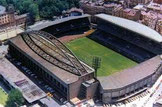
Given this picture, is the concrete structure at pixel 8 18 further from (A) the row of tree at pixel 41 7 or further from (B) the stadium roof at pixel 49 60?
(B) the stadium roof at pixel 49 60

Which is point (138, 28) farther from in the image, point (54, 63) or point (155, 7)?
point (54, 63)

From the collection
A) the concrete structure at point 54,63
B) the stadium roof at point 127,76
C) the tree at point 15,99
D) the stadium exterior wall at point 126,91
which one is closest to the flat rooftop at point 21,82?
the tree at point 15,99

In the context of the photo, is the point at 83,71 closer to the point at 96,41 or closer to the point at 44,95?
the point at 44,95

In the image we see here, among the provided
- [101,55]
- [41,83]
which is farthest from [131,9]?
[41,83]

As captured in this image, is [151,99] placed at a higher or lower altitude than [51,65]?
lower

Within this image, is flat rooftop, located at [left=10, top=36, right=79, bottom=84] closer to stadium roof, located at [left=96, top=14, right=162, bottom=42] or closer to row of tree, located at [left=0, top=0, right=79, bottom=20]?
stadium roof, located at [left=96, top=14, right=162, bottom=42]

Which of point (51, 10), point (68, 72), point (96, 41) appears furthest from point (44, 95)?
point (51, 10)

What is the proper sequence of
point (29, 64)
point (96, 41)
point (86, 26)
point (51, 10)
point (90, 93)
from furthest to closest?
point (51, 10) < point (86, 26) < point (96, 41) < point (29, 64) < point (90, 93)

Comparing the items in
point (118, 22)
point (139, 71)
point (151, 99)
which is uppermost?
point (118, 22)
